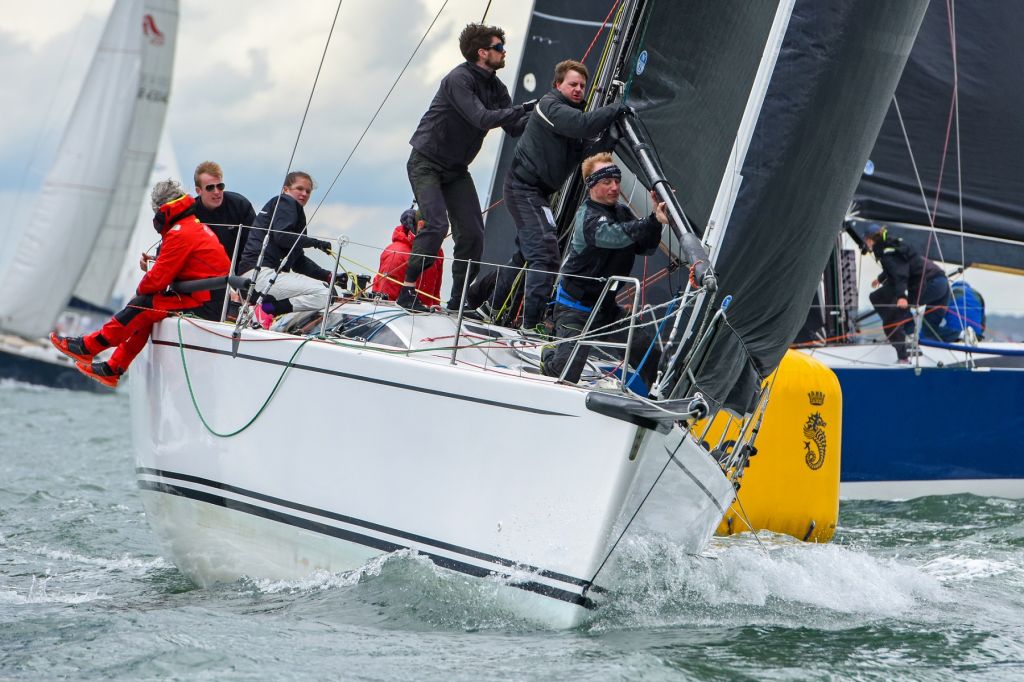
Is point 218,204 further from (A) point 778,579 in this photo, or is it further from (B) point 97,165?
(B) point 97,165

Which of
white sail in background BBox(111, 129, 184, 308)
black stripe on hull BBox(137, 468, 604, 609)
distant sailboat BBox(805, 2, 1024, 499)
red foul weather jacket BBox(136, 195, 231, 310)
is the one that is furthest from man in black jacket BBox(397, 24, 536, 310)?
white sail in background BBox(111, 129, 184, 308)

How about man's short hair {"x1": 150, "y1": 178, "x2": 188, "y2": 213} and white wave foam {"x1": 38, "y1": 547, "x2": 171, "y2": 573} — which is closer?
man's short hair {"x1": 150, "y1": 178, "x2": 188, "y2": 213}

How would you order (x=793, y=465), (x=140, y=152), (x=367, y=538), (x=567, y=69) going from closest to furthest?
(x=367, y=538)
(x=567, y=69)
(x=793, y=465)
(x=140, y=152)

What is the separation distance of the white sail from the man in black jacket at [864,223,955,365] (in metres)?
17.3

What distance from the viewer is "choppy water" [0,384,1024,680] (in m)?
4.03

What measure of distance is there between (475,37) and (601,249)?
1782mm

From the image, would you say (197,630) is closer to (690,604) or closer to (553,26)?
(690,604)

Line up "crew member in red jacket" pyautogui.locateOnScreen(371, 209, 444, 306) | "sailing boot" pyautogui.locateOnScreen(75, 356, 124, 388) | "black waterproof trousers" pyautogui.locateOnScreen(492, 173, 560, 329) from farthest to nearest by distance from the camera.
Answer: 1. "crew member in red jacket" pyautogui.locateOnScreen(371, 209, 444, 306)
2. "sailing boot" pyautogui.locateOnScreen(75, 356, 124, 388)
3. "black waterproof trousers" pyautogui.locateOnScreen(492, 173, 560, 329)

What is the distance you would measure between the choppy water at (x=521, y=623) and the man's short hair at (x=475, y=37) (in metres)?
2.92

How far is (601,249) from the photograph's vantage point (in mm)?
5238

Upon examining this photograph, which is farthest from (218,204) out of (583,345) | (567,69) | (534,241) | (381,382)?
(583,345)

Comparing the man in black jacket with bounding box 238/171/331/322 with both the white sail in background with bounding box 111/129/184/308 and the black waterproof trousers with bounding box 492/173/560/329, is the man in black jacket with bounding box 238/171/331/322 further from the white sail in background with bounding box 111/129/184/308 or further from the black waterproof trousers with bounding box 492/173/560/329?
the white sail in background with bounding box 111/129/184/308

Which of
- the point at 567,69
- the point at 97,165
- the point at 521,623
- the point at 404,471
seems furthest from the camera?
the point at 97,165

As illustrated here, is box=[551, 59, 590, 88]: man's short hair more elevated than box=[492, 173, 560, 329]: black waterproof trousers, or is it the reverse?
box=[551, 59, 590, 88]: man's short hair
